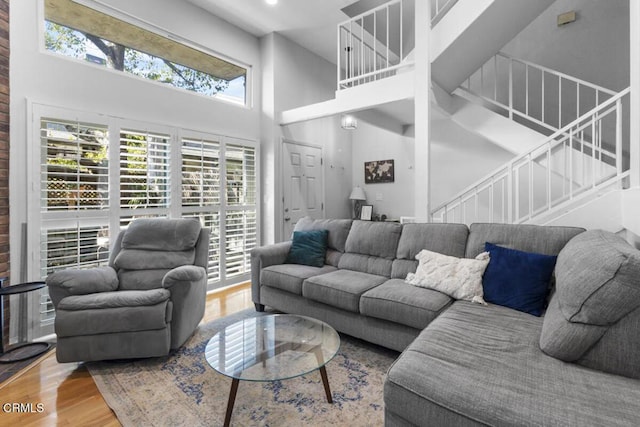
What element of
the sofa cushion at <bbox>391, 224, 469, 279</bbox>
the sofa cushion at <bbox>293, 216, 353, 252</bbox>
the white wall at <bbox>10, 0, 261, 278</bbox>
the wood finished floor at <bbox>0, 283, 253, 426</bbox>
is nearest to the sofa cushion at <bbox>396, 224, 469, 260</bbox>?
the sofa cushion at <bbox>391, 224, 469, 279</bbox>

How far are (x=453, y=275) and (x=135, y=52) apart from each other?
12.5ft

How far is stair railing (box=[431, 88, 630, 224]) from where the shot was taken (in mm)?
2725

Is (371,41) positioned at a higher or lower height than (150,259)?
higher

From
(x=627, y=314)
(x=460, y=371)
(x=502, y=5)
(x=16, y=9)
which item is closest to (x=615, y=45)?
(x=502, y=5)

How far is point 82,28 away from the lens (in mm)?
3004

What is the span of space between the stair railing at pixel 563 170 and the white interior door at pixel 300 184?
76.5 inches

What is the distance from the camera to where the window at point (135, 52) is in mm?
2865

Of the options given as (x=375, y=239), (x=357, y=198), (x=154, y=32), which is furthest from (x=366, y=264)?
(x=154, y=32)

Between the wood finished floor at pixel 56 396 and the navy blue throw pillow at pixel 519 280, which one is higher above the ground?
the navy blue throw pillow at pixel 519 280

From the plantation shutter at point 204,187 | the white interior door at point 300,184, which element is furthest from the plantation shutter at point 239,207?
the white interior door at point 300,184

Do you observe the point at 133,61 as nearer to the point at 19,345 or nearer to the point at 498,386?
the point at 19,345

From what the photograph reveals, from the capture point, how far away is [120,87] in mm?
3186

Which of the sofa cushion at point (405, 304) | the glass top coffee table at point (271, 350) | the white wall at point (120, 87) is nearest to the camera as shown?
the glass top coffee table at point (271, 350)

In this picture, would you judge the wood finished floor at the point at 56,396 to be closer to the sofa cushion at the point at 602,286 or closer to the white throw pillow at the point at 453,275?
the white throw pillow at the point at 453,275
